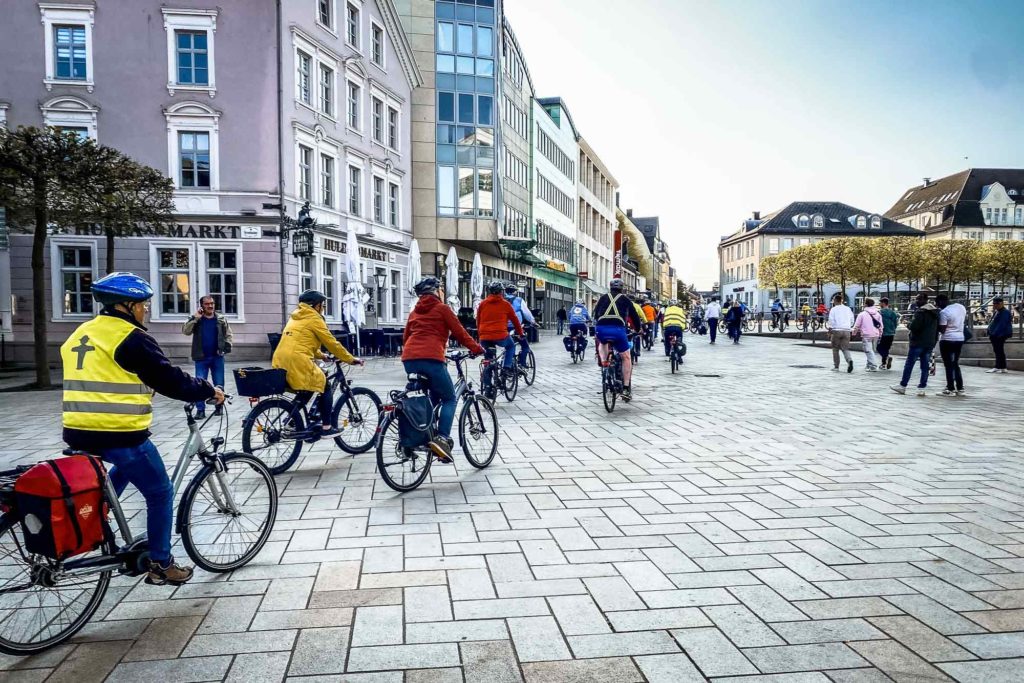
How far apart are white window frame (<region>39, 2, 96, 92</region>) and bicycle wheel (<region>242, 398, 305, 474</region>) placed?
20.8 meters

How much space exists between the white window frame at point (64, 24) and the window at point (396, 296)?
1323cm

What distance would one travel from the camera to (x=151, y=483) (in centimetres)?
350

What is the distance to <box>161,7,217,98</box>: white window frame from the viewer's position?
876 inches

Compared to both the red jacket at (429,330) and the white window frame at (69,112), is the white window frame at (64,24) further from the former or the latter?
the red jacket at (429,330)

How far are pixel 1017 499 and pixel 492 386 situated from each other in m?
6.85

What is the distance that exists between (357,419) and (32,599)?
422 centimetres

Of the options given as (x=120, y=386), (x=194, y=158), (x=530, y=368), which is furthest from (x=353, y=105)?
(x=120, y=386)

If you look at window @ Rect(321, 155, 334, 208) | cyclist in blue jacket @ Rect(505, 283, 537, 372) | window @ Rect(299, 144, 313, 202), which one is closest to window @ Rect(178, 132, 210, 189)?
window @ Rect(299, 144, 313, 202)

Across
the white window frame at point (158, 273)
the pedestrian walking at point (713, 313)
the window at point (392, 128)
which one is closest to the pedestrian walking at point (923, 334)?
the pedestrian walking at point (713, 313)

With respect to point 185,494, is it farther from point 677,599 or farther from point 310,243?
point 310,243

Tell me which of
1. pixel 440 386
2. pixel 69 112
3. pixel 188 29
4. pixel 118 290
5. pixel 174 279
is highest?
pixel 188 29

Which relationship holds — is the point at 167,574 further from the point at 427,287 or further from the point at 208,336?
the point at 208,336

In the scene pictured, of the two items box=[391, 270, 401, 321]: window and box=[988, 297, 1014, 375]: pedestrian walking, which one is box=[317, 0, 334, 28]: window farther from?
box=[988, 297, 1014, 375]: pedestrian walking

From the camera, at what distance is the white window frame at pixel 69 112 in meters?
22.2
